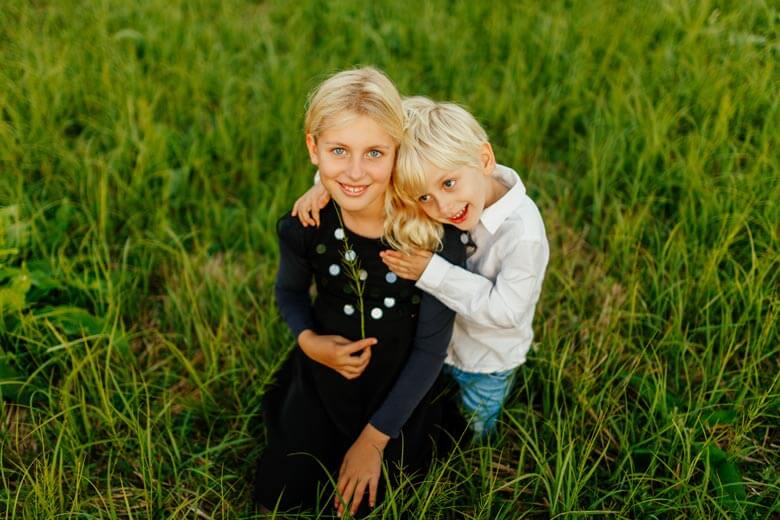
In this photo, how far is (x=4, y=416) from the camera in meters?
2.10

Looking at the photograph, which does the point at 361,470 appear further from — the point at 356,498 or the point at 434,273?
the point at 434,273

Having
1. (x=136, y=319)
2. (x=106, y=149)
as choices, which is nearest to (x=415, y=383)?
(x=136, y=319)

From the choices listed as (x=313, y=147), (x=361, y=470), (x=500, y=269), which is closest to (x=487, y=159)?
(x=500, y=269)

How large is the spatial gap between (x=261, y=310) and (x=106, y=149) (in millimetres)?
1360

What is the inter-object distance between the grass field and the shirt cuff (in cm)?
53

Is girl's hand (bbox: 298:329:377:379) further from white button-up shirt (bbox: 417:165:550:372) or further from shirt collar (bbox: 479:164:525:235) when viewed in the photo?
shirt collar (bbox: 479:164:525:235)

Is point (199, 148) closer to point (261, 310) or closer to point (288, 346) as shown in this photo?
point (261, 310)

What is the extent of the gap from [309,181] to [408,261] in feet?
4.33

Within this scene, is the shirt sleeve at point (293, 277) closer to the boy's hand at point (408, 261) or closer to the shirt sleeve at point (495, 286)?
the boy's hand at point (408, 261)

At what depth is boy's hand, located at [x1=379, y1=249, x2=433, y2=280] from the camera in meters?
1.72

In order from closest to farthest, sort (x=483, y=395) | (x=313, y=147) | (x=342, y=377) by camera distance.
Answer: (x=313, y=147) → (x=342, y=377) → (x=483, y=395)

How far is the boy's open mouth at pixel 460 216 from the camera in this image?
174 centimetres

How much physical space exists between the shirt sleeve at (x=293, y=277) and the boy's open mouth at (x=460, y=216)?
42cm

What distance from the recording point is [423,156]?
1.65 meters
